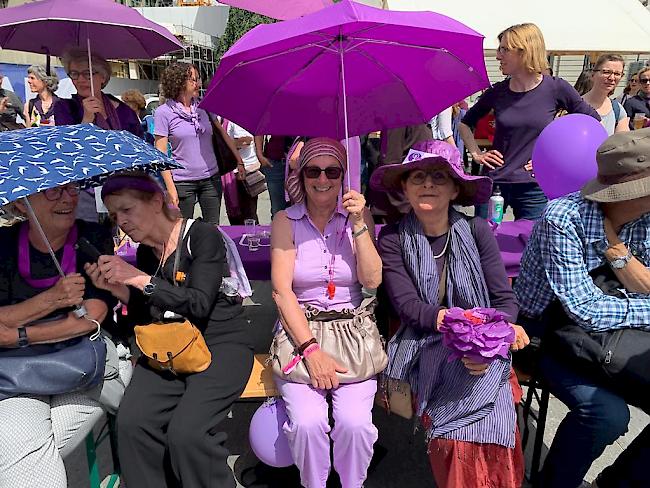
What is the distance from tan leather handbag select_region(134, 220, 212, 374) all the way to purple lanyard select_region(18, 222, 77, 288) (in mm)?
432

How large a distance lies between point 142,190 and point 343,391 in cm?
128

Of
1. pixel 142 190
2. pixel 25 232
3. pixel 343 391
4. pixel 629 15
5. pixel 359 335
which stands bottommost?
pixel 343 391

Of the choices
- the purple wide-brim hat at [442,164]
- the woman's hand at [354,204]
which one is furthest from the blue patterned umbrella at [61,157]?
the purple wide-brim hat at [442,164]

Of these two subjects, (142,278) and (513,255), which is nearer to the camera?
(142,278)

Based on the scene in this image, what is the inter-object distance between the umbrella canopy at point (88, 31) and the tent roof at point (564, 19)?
4.40m

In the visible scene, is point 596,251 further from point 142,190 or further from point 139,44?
point 139,44

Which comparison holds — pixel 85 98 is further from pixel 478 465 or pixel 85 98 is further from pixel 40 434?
pixel 478 465

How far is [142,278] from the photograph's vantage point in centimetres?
219

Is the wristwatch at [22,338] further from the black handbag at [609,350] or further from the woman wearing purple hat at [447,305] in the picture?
the black handbag at [609,350]

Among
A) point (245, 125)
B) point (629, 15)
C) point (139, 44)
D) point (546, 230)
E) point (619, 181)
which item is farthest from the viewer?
point (629, 15)

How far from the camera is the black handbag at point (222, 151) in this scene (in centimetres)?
446

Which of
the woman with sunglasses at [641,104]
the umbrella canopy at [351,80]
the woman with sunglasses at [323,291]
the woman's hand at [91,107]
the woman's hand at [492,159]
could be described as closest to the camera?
the woman with sunglasses at [323,291]

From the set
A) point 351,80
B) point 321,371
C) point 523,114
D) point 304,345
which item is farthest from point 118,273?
point 523,114

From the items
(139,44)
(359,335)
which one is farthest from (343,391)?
(139,44)
